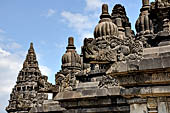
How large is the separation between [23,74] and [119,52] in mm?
45147

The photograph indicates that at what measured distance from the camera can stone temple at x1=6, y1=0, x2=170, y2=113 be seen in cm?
789

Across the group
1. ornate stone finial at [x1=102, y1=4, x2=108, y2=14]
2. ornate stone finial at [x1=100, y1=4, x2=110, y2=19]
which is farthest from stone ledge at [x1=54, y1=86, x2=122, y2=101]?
ornate stone finial at [x1=102, y1=4, x2=108, y2=14]

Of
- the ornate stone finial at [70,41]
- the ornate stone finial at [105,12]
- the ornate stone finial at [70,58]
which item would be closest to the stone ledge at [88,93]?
the ornate stone finial at [105,12]

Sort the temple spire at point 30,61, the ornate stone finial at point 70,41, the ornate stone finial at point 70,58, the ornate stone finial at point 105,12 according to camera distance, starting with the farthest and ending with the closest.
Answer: the temple spire at point 30,61 → the ornate stone finial at point 70,41 → the ornate stone finial at point 70,58 → the ornate stone finial at point 105,12

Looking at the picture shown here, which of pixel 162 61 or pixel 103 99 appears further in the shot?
pixel 103 99

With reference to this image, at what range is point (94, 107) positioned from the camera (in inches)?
487

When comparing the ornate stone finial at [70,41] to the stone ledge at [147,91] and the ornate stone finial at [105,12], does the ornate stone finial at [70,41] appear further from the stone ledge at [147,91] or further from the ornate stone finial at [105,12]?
the stone ledge at [147,91]

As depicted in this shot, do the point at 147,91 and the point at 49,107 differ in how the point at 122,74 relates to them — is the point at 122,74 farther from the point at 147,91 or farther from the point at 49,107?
the point at 49,107

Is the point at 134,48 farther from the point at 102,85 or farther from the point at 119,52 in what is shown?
the point at 102,85

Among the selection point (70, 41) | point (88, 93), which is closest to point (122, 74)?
point (88, 93)

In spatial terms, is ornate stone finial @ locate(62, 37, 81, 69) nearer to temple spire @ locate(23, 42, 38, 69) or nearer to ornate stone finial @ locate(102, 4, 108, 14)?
ornate stone finial @ locate(102, 4, 108, 14)

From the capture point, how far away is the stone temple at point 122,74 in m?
7.89

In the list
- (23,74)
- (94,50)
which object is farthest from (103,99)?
(23,74)

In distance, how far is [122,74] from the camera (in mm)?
8359
